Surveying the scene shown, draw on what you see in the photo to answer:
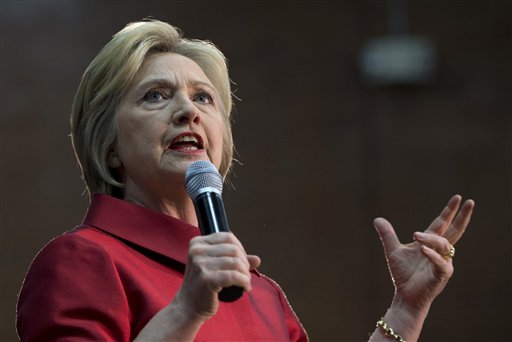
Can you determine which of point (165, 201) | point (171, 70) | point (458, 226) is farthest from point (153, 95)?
point (458, 226)

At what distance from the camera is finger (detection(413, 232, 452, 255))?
6.72 feet

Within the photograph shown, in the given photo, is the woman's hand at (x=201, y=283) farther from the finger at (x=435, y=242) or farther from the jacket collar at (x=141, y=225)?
the finger at (x=435, y=242)

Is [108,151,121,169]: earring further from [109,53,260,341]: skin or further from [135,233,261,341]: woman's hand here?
[135,233,261,341]: woman's hand

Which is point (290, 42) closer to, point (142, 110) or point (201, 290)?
point (142, 110)

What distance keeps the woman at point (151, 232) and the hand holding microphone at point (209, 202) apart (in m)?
0.10

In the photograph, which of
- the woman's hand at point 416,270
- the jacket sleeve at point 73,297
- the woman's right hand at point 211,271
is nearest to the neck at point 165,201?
the jacket sleeve at point 73,297

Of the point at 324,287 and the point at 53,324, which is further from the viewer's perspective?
the point at 324,287

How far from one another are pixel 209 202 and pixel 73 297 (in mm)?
319

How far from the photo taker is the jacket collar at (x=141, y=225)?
1922mm

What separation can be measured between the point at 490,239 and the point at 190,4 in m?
1.77

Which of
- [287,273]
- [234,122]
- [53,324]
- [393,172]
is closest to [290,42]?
[234,122]

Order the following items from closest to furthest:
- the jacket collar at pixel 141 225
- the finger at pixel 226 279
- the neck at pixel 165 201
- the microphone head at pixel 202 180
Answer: the finger at pixel 226 279
the microphone head at pixel 202 180
the jacket collar at pixel 141 225
the neck at pixel 165 201

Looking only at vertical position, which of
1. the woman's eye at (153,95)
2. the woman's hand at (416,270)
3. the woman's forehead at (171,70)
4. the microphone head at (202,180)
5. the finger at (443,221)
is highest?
the woman's forehead at (171,70)

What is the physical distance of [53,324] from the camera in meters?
1.69
